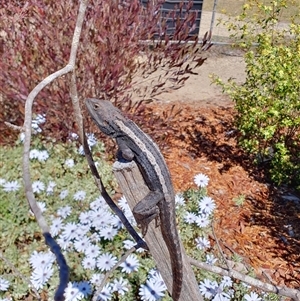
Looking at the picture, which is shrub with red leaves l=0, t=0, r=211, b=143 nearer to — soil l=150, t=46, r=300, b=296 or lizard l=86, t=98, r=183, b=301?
soil l=150, t=46, r=300, b=296

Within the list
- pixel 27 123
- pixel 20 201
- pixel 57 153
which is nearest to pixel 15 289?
pixel 20 201

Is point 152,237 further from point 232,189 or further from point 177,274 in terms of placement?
point 232,189

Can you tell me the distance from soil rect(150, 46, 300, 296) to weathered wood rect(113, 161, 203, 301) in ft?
4.70

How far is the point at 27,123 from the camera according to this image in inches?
38.5

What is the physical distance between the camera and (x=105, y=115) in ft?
6.09

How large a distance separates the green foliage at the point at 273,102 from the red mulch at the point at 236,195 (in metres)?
0.28

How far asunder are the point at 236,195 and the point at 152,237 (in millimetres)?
2764

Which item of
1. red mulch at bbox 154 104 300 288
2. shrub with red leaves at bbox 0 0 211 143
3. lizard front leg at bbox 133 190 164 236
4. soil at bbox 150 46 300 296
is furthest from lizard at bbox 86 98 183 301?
shrub with red leaves at bbox 0 0 211 143

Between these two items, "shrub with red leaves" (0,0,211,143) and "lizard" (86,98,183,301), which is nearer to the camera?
"lizard" (86,98,183,301)

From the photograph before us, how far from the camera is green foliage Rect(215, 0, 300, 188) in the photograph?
3.71 m

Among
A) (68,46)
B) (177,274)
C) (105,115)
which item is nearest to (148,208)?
(177,274)

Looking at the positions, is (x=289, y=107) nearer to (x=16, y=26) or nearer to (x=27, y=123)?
(x=16, y=26)

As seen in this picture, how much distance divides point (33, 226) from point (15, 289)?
0.60 m

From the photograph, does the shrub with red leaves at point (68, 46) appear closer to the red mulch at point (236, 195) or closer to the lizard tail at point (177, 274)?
the red mulch at point (236, 195)
